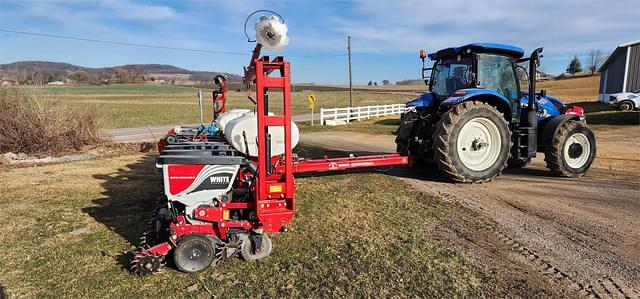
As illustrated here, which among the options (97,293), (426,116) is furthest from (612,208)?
(97,293)

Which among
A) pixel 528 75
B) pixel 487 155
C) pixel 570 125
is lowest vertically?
pixel 487 155

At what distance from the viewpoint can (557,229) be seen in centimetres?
446

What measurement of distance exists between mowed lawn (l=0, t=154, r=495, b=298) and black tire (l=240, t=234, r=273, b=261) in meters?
0.09

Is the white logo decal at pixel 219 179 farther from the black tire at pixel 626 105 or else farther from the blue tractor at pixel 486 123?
the black tire at pixel 626 105

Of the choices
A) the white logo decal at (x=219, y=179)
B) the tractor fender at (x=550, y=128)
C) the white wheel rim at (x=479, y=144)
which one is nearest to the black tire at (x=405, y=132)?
the white wheel rim at (x=479, y=144)

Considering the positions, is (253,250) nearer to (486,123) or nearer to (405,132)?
(405,132)

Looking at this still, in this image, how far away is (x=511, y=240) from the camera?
13.7 ft

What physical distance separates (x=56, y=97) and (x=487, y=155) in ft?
36.4

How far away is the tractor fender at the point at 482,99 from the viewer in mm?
6284

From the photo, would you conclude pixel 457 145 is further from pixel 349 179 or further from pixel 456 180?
pixel 349 179

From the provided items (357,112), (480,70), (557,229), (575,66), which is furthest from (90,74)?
(575,66)

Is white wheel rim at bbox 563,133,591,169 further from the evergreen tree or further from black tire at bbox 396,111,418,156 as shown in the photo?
the evergreen tree

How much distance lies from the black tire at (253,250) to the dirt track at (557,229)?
190 centimetres

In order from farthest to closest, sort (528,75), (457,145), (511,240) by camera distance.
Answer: (528,75), (457,145), (511,240)
